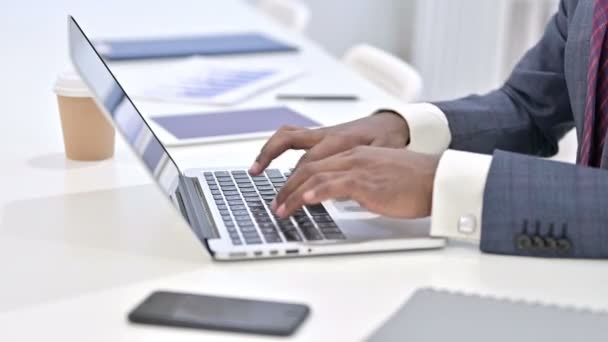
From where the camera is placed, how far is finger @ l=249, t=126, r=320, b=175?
4.45 feet

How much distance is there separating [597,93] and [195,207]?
1.89 ft

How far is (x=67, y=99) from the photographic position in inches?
59.3

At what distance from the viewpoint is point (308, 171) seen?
3.88 ft

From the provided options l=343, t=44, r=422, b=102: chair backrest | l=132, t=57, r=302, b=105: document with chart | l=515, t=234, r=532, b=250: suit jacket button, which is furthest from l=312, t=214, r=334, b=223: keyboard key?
l=343, t=44, r=422, b=102: chair backrest

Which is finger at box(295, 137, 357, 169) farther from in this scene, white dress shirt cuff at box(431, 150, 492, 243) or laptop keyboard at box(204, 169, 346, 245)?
white dress shirt cuff at box(431, 150, 492, 243)

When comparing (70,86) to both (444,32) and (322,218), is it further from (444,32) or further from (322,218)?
(444,32)

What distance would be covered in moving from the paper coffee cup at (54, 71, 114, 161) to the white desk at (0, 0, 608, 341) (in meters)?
0.03

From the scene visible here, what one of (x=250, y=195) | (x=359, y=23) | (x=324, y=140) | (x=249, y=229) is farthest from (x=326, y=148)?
(x=359, y=23)

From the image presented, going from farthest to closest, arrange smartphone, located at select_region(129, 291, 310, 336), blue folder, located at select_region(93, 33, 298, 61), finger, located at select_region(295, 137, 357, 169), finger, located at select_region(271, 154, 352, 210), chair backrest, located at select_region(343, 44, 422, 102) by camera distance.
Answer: blue folder, located at select_region(93, 33, 298, 61)
chair backrest, located at select_region(343, 44, 422, 102)
finger, located at select_region(295, 137, 357, 169)
finger, located at select_region(271, 154, 352, 210)
smartphone, located at select_region(129, 291, 310, 336)

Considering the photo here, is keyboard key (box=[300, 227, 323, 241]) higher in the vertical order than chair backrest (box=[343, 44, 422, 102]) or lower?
higher

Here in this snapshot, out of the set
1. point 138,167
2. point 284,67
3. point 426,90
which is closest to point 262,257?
point 138,167

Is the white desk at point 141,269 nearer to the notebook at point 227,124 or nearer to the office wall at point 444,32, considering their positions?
the notebook at point 227,124

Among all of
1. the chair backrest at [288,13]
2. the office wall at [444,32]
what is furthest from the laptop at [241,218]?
the office wall at [444,32]

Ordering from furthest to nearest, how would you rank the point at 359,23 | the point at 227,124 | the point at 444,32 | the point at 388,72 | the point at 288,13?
the point at 359,23, the point at 444,32, the point at 288,13, the point at 388,72, the point at 227,124
